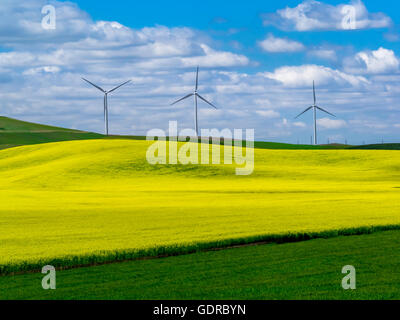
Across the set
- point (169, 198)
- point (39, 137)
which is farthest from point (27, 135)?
point (169, 198)

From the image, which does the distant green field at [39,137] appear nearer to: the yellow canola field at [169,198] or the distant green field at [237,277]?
the yellow canola field at [169,198]

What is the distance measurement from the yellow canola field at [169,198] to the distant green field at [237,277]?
2.44 meters

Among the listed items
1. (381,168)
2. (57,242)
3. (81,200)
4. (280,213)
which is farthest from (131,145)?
(57,242)

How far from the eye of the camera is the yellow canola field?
22.5 m

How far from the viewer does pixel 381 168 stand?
6200 cm

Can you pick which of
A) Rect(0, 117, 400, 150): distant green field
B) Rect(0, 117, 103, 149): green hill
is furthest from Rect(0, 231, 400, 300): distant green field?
Rect(0, 117, 103, 149): green hill

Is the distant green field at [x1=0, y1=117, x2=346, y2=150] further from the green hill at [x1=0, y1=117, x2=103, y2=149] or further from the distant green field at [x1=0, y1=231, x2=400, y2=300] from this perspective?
the distant green field at [x1=0, y1=231, x2=400, y2=300]

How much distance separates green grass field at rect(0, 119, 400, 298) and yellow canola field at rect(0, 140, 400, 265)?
0.07 m

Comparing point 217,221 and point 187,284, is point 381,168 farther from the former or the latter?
point 187,284

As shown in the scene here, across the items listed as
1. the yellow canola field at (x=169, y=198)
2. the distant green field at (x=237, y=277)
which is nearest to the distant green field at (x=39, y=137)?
the yellow canola field at (x=169, y=198)

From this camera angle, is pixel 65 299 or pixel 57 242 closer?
pixel 65 299

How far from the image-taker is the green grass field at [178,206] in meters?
19.2

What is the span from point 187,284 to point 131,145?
63012 millimetres
